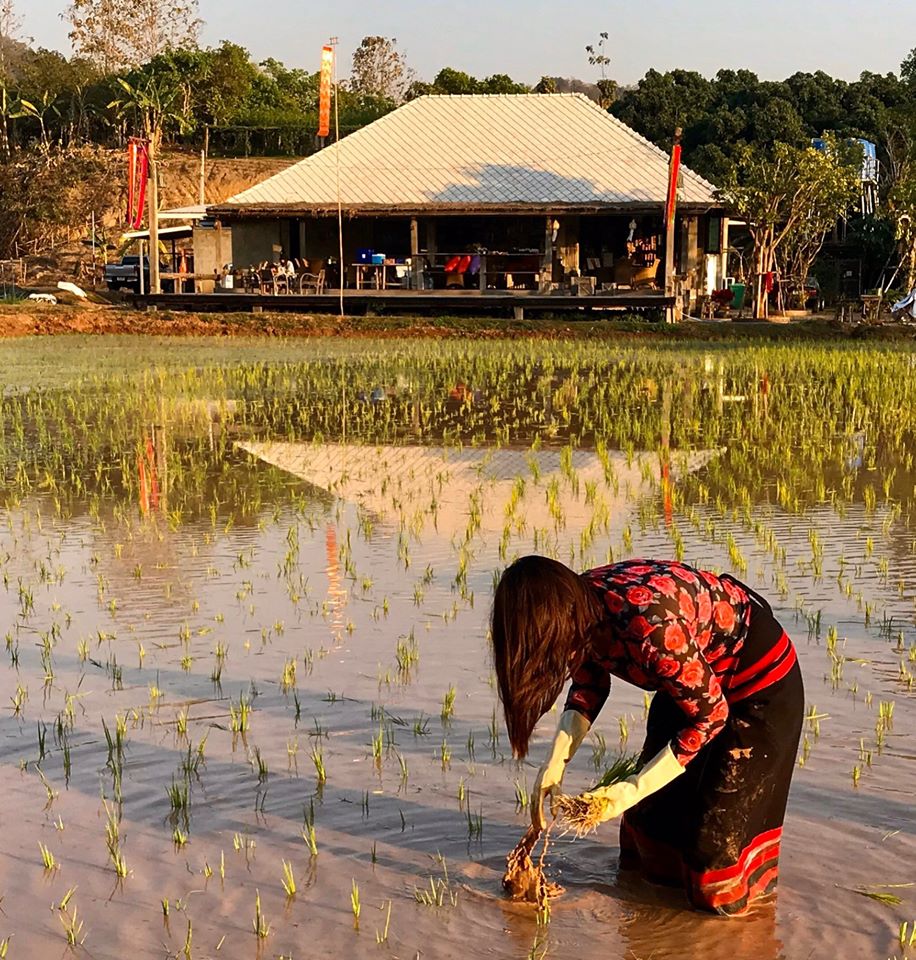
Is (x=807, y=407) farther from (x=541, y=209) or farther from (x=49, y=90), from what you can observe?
(x=49, y=90)

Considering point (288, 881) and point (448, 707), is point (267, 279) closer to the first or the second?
point (448, 707)

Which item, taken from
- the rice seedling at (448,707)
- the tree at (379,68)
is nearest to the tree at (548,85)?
the tree at (379,68)

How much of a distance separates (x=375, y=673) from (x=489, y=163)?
26203 millimetres

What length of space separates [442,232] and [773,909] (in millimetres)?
27666

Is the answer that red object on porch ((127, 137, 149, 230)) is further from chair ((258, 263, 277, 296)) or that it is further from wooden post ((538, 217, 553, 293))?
wooden post ((538, 217, 553, 293))

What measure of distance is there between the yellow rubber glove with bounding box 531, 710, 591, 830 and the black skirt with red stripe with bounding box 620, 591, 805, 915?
9.8 inches

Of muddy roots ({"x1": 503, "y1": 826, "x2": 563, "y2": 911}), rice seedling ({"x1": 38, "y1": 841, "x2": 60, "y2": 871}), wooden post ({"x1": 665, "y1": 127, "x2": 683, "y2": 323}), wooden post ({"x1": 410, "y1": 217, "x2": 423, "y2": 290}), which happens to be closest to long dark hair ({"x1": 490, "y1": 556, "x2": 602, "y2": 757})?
muddy roots ({"x1": 503, "y1": 826, "x2": 563, "y2": 911})

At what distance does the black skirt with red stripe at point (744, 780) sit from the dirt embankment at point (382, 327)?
67.9ft

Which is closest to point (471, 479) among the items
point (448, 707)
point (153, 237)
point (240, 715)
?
point (448, 707)

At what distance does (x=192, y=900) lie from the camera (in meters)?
3.54

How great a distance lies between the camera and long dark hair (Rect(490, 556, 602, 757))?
9.44ft

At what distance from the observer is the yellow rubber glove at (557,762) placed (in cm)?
332

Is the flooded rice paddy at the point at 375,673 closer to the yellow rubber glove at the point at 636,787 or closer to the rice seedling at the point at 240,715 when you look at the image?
the rice seedling at the point at 240,715

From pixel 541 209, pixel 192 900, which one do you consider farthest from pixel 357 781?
pixel 541 209
